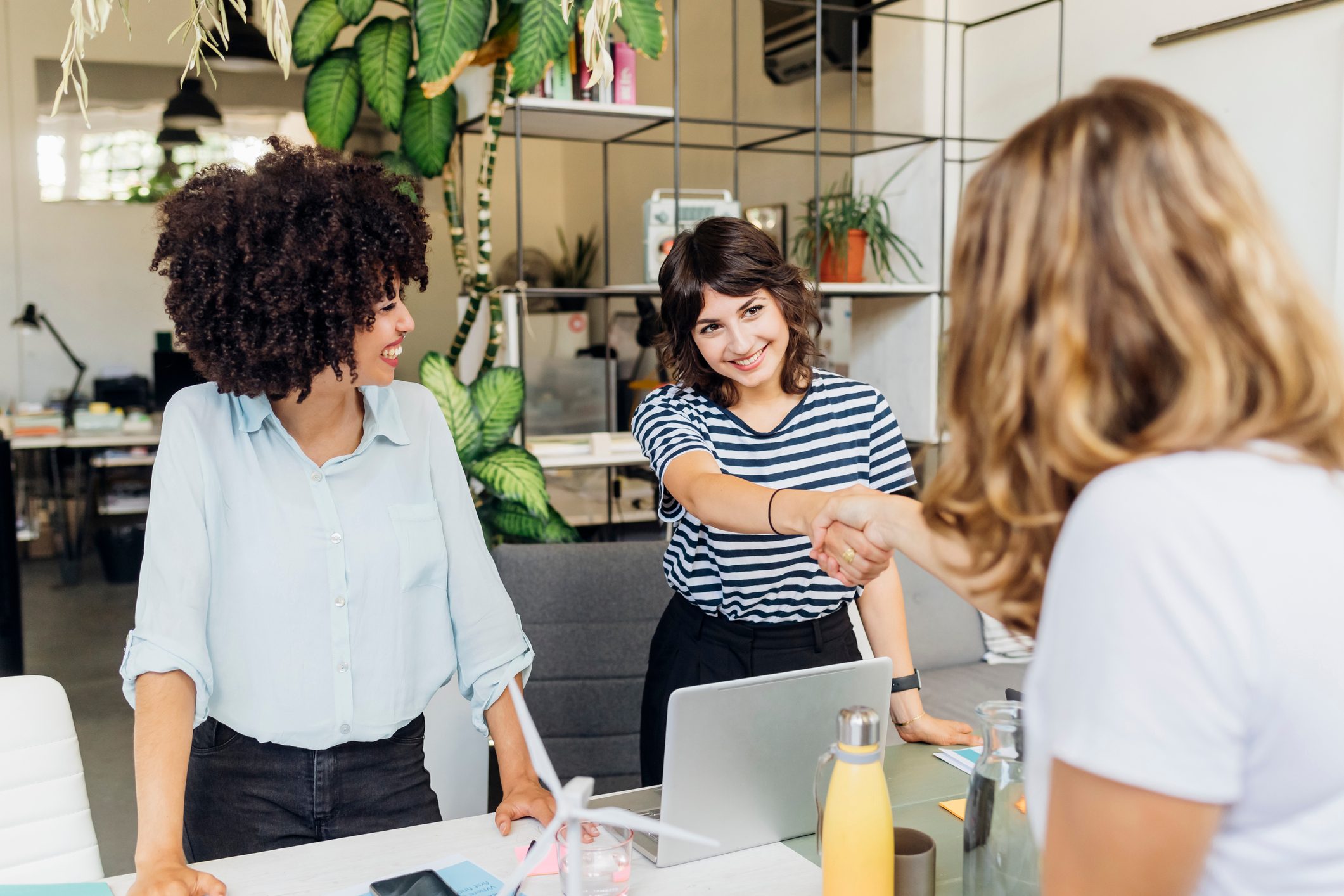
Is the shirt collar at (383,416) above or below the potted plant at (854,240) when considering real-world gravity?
below

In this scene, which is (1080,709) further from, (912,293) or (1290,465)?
(912,293)

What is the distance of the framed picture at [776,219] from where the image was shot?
5.04 metres

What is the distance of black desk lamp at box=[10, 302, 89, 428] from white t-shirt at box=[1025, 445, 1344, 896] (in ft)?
16.1

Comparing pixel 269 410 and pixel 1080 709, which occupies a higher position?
pixel 269 410

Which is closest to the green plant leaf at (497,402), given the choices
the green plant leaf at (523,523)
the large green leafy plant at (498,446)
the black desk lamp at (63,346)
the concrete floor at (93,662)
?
the large green leafy plant at (498,446)

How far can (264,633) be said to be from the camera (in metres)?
1.35

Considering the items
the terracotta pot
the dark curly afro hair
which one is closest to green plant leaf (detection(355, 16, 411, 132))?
the terracotta pot

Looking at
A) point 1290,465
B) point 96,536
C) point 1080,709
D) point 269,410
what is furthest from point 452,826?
point 96,536

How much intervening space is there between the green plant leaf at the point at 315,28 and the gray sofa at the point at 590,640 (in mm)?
1566

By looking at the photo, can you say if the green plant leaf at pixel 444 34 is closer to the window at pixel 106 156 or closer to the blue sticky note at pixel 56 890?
the blue sticky note at pixel 56 890

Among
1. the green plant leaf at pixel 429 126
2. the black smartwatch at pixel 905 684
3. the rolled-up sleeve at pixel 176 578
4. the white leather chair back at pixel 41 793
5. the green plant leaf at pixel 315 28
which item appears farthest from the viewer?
the green plant leaf at pixel 429 126

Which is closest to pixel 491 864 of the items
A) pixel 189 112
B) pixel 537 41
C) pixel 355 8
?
pixel 537 41

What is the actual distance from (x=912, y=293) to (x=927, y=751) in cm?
246

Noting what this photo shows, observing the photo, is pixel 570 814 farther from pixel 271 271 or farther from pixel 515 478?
pixel 515 478
